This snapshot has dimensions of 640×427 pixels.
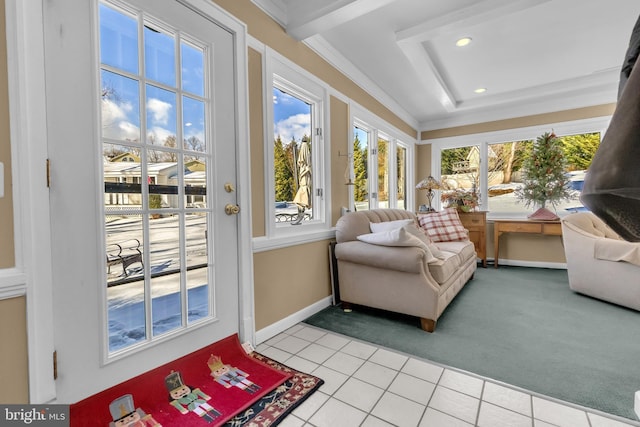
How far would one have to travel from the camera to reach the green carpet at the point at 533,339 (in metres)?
1.52

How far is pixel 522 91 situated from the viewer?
400cm

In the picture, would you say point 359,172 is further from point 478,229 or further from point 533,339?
point 533,339

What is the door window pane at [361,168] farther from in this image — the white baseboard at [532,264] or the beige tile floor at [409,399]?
the white baseboard at [532,264]

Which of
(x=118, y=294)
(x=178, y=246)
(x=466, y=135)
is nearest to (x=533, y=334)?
(x=178, y=246)

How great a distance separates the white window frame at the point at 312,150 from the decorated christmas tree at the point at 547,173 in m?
3.28

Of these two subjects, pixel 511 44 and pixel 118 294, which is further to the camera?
pixel 511 44

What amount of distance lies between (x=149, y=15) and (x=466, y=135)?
4807 mm

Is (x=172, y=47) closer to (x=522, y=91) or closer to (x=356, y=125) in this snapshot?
(x=356, y=125)

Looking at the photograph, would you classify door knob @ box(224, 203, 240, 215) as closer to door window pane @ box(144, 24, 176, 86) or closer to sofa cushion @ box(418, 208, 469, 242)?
door window pane @ box(144, 24, 176, 86)

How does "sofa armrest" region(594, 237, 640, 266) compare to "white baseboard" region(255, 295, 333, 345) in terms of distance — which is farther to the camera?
"sofa armrest" region(594, 237, 640, 266)

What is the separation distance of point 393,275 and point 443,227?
176 centimetres

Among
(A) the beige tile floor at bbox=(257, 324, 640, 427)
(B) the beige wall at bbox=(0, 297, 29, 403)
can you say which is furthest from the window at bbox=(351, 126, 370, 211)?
(B) the beige wall at bbox=(0, 297, 29, 403)

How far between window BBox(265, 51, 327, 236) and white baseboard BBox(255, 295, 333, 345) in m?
0.70

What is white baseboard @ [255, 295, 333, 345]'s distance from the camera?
204 cm
